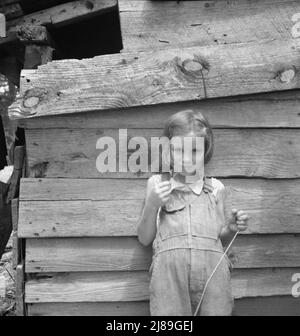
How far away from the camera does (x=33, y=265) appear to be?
2818mm

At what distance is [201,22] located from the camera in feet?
9.43

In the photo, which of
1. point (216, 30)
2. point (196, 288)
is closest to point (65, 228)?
point (196, 288)

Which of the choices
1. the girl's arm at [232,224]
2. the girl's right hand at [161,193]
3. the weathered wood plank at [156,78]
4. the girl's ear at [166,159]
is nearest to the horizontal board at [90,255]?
the girl's arm at [232,224]

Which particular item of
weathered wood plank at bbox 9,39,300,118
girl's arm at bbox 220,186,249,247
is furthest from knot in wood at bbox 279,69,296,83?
girl's arm at bbox 220,186,249,247

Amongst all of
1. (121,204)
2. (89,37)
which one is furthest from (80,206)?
(89,37)

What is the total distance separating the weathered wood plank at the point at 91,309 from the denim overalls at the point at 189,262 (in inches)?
20.7

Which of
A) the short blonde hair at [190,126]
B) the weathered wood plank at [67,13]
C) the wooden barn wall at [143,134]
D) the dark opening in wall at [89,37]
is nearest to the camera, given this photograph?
the short blonde hair at [190,126]

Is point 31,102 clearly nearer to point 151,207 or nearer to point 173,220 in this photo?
point 151,207

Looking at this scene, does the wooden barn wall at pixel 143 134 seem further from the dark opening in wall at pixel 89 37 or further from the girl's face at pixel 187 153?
the dark opening in wall at pixel 89 37

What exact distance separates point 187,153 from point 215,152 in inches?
18.9

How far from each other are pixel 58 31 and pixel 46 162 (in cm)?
135

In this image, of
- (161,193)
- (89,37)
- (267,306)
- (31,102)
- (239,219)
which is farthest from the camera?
(89,37)

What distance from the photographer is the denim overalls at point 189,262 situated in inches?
92.7

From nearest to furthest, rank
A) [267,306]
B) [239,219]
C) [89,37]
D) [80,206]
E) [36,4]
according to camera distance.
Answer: [239,219], [80,206], [267,306], [36,4], [89,37]
